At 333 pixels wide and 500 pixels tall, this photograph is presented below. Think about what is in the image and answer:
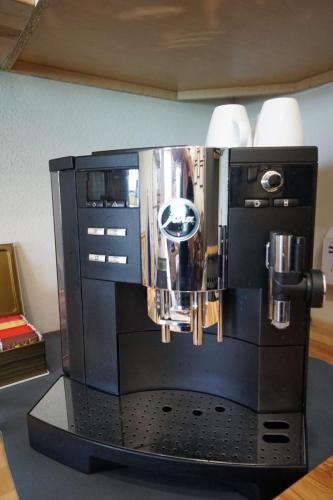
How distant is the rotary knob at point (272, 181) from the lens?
446 millimetres

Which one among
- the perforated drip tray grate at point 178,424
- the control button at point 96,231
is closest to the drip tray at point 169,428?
the perforated drip tray grate at point 178,424

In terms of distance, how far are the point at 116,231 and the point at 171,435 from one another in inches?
11.8

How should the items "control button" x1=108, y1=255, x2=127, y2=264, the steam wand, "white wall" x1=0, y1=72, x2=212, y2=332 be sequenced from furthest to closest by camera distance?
"white wall" x1=0, y1=72, x2=212, y2=332, "control button" x1=108, y1=255, x2=127, y2=264, the steam wand

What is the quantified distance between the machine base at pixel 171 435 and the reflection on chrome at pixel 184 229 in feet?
0.50

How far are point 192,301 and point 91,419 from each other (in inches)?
9.6

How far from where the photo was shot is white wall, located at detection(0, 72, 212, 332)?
0.78 m

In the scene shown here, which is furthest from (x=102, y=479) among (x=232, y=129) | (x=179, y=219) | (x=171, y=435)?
(x=232, y=129)

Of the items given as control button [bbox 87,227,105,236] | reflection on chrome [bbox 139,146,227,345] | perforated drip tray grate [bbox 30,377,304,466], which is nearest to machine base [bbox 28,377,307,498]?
perforated drip tray grate [bbox 30,377,304,466]

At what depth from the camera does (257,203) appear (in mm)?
455

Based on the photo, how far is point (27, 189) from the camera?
0.82 m

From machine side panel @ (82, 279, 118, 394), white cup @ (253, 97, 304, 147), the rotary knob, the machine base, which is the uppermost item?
white cup @ (253, 97, 304, 147)

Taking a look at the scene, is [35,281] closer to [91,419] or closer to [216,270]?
[91,419]

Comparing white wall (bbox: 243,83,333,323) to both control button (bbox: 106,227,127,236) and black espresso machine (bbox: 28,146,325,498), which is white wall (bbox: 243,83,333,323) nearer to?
black espresso machine (bbox: 28,146,325,498)

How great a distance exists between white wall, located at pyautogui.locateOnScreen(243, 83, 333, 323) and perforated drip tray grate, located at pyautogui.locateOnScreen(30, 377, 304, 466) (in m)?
0.50
